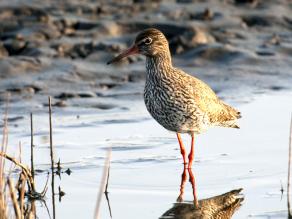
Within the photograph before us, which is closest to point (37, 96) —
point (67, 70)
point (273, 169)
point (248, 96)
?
point (67, 70)

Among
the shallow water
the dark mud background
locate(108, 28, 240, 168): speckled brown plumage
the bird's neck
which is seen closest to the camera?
the shallow water

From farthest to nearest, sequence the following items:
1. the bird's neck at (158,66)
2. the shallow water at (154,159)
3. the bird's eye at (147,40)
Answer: the bird's eye at (147,40) → the bird's neck at (158,66) → the shallow water at (154,159)

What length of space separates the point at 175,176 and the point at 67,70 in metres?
4.63

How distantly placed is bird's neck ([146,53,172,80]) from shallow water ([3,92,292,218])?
0.95 m

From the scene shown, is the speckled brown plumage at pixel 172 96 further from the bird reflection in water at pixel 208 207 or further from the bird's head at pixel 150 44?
the bird reflection in water at pixel 208 207

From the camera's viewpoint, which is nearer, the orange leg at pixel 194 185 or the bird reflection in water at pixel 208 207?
the bird reflection in water at pixel 208 207

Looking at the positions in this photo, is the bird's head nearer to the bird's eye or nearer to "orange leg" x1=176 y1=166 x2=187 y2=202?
the bird's eye

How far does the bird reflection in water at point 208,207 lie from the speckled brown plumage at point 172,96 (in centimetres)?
140

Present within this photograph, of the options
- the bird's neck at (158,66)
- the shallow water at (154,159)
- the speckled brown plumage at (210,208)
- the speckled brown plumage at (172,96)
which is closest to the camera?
the speckled brown plumage at (210,208)

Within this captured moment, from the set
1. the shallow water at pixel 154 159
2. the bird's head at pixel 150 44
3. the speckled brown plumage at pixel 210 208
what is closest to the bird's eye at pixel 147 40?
the bird's head at pixel 150 44

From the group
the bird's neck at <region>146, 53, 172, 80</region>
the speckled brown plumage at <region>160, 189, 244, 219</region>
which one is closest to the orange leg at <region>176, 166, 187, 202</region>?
the speckled brown plumage at <region>160, 189, 244, 219</region>

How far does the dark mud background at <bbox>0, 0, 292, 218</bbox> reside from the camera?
9.38 meters

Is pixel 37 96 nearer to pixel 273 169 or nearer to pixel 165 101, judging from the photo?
pixel 165 101

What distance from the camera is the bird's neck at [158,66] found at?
1063 cm
